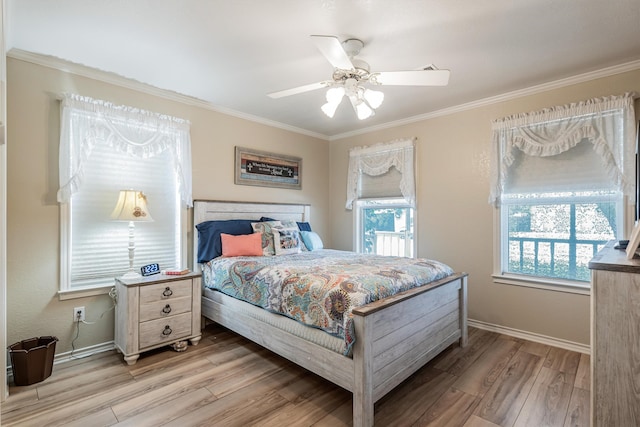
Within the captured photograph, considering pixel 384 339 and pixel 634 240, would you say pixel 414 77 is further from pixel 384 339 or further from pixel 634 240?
pixel 384 339

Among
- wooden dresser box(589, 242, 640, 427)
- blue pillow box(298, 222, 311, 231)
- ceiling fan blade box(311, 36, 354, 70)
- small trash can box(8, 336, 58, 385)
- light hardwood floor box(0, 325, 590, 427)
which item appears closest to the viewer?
wooden dresser box(589, 242, 640, 427)

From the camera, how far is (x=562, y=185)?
9.27ft

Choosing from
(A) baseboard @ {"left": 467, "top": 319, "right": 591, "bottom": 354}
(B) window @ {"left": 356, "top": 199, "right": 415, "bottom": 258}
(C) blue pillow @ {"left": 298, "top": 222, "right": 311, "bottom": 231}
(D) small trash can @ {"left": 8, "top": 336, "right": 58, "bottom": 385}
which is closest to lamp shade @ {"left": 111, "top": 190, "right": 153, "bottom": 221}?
(D) small trash can @ {"left": 8, "top": 336, "right": 58, "bottom": 385}

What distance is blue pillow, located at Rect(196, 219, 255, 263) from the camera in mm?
3109

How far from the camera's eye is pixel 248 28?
2.03 meters

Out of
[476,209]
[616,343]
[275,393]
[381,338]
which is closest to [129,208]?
[275,393]

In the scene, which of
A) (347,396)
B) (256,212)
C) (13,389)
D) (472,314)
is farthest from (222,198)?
(472,314)

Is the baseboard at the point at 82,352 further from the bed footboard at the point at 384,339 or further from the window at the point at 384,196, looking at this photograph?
the window at the point at 384,196

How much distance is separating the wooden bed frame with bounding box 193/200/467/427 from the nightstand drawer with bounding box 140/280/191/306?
338mm

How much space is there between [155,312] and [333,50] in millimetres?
2437

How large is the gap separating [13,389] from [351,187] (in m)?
3.80

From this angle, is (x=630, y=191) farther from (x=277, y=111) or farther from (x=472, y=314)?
(x=277, y=111)

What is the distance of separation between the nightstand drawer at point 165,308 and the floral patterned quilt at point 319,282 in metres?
A: 0.31

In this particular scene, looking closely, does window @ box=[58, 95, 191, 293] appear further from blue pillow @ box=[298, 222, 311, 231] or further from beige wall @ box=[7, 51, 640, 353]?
blue pillow @ box=[298, 222, 311, 231]
